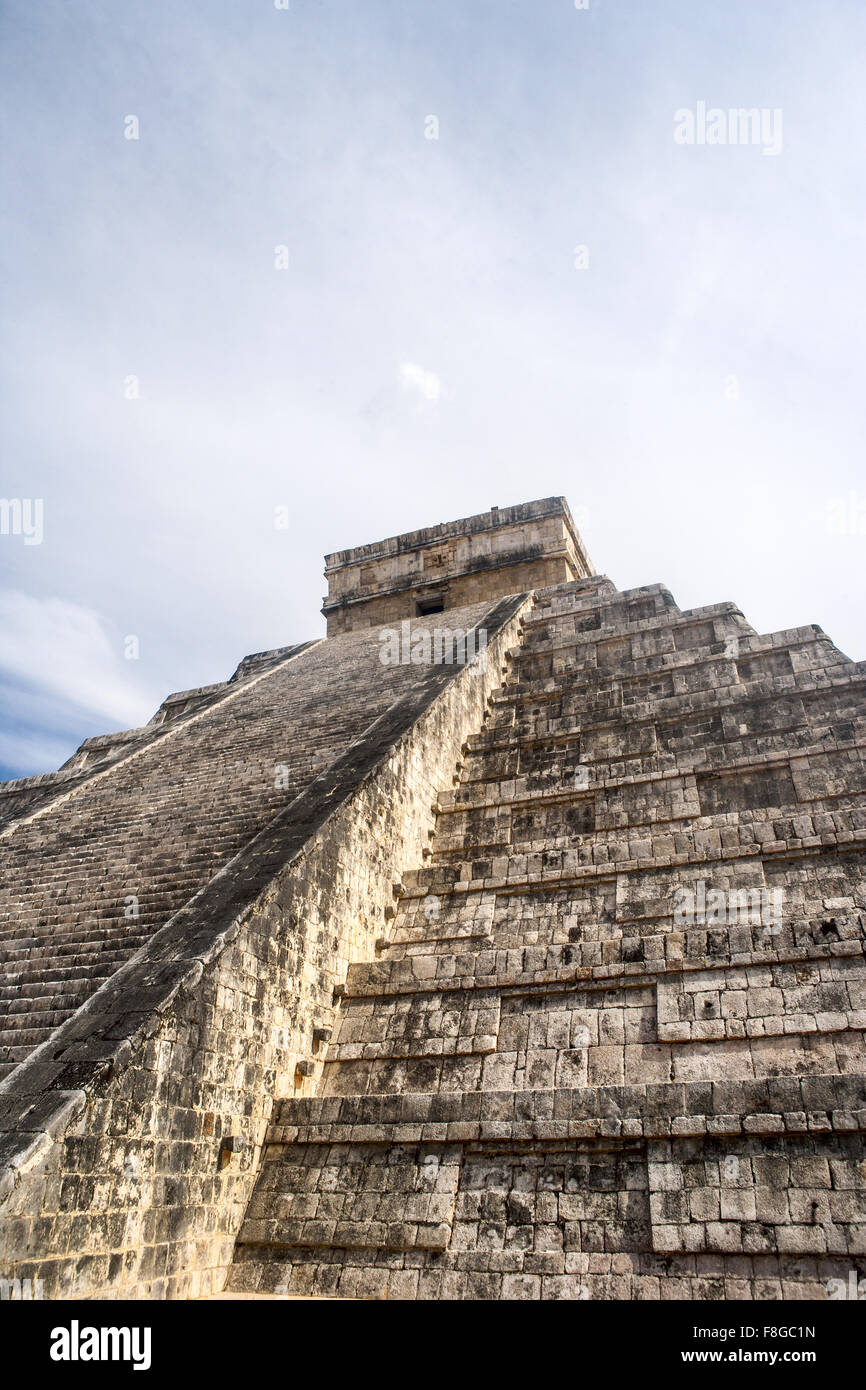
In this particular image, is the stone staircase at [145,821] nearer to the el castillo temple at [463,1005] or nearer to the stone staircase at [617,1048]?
the el castillo temple at [463,1005]

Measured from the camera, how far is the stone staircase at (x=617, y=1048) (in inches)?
184

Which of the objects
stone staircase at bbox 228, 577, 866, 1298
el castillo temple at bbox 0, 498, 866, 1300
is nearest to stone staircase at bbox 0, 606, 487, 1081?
el castillo temple at bbox 0, 498, 866, 1300

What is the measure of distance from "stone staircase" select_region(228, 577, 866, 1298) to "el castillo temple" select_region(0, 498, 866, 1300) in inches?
0.8

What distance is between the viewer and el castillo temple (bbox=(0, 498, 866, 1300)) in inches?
183

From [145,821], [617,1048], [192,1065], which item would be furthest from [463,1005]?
[145,821]

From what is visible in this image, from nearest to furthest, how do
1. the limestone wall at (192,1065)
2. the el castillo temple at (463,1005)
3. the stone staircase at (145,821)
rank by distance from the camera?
1. the limestone wall at (192,1065)
2. the el castillo temple at (463,1005)
3. the stone staircase at (145,821)

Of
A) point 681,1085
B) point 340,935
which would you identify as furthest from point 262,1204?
point 681,1085

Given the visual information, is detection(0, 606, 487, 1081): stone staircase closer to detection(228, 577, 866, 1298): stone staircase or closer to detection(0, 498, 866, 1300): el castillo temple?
detection(0, 498, 866, 1300): el castillo temple

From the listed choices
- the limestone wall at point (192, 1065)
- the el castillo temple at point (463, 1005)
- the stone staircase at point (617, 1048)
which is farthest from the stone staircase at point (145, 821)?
the stone staircase at point (617, 1048)

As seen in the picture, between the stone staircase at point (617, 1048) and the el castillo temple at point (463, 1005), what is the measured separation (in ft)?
0.07

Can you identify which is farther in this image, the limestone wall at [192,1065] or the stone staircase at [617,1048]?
the stone staircase at [617,1048]

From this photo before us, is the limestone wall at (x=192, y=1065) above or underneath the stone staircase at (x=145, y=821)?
underneath

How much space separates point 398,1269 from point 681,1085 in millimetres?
1933

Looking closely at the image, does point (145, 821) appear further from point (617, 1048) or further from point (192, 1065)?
point (617, 1048)
